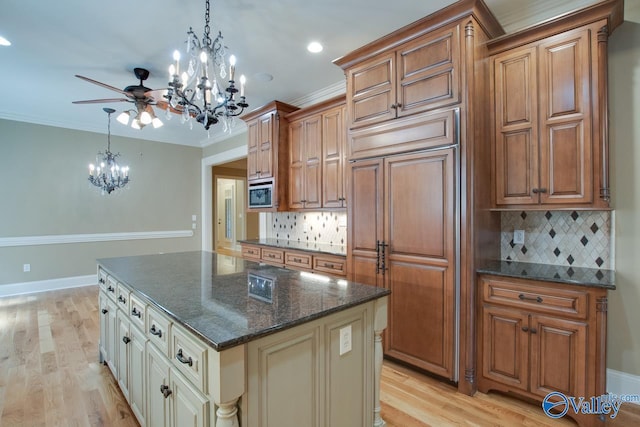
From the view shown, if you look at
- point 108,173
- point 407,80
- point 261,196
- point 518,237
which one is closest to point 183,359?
point 407,80

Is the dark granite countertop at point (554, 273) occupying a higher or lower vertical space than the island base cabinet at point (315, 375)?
higher

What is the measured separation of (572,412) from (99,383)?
10.9 ft

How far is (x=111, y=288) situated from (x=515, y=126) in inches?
126

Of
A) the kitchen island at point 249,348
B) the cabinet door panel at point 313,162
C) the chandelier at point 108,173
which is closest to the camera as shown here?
the kitchen island at point 249,348

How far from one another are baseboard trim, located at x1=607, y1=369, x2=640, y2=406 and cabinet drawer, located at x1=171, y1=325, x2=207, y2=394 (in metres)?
2.68

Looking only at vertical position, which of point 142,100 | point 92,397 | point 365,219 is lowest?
point 92,397

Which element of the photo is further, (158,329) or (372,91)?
(372,91)

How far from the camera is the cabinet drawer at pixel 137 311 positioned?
1.67m

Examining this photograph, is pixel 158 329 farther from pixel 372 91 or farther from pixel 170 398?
Result: pixel 372 91

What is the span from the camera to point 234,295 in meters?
1.56

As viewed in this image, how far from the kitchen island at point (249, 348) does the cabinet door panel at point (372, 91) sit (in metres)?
1.52

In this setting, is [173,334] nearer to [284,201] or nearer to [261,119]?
[284,201]

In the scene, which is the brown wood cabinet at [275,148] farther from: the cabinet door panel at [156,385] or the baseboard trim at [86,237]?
the baseboard trim at [86,237]
